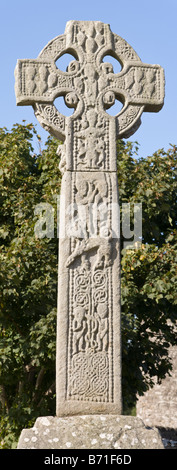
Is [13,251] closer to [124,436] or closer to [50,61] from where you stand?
[50,61]

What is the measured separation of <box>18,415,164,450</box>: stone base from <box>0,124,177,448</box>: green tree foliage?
151 inches

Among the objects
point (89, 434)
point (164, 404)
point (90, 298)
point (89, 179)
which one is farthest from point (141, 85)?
point (164, 404)

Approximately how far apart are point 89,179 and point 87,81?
2.77ft

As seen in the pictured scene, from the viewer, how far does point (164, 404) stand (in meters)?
16.5

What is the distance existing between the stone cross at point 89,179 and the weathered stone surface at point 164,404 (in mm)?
12016

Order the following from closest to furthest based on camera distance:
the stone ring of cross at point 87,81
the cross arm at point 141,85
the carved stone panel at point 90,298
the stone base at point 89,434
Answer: the stone base at point 89,434 < the carved stone panel at point 90,298 < the stone ring of cross at point 87,81 < the cross arm at point 141,85

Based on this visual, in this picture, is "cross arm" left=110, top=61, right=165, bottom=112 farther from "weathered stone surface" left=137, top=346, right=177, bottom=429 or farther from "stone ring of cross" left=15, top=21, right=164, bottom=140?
"weathered stone surface" left=137, top=346, right=177, bottom=429

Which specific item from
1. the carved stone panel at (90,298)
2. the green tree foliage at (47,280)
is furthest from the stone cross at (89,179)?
the green tree foliage at (47,280)

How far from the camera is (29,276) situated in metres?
8.32

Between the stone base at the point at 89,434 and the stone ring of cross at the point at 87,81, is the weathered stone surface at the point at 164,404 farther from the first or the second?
the stone base at the point at 89,434

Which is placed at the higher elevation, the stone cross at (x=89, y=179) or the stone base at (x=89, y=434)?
the stone cross at (x=89, y=179)

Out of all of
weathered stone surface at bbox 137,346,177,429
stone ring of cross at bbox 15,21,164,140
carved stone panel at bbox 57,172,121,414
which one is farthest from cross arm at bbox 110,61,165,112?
weathered stone surface at bbox 137,346,177,429

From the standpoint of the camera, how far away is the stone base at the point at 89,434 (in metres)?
3.81

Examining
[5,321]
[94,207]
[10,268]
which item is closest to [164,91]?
[94,207]
